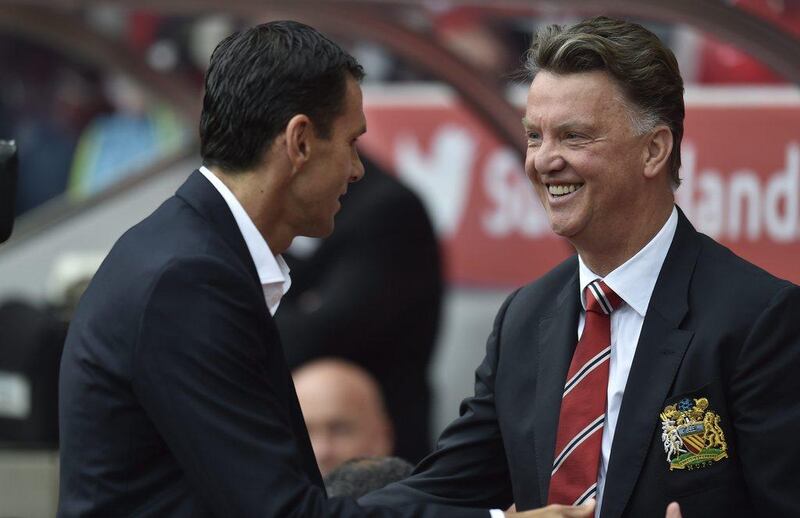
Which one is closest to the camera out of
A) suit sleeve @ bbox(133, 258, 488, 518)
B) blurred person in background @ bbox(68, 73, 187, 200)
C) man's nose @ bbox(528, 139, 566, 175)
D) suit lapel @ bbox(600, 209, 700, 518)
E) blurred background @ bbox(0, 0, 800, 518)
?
suit sleeve @ bbox(133, 258, 488, 518)

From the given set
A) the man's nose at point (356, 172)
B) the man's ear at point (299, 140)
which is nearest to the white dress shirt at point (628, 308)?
the man's nose at point (356, 172)

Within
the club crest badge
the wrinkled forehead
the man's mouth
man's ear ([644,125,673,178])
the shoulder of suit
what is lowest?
the club crest badge

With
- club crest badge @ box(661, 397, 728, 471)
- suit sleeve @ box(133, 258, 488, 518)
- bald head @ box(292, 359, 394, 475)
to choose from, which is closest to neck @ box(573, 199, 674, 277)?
club crest badge @ box(661, 397, 728, 471)

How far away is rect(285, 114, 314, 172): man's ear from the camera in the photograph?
2797 mm

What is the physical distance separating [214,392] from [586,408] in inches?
30.8

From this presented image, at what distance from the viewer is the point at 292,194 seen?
9.41 feet

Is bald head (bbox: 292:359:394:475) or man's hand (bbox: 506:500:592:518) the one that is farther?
bald head (bbox: 292:359:394:475)

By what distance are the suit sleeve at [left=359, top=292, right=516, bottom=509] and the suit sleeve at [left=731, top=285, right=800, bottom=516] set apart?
0.63 metres

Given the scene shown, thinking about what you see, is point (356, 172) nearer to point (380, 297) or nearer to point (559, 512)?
point (559, 512)

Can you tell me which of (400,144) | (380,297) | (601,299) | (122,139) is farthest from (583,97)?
(122,139)

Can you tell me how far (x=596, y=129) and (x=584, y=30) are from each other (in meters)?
0.21

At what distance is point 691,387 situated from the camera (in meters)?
2.93

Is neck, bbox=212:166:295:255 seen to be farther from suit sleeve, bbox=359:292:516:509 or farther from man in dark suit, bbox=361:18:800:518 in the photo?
suit sleeve, bbox=359:292:516:509

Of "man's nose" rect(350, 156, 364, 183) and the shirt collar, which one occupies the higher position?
"man's nose" rect(350, 156, 364, 183)
